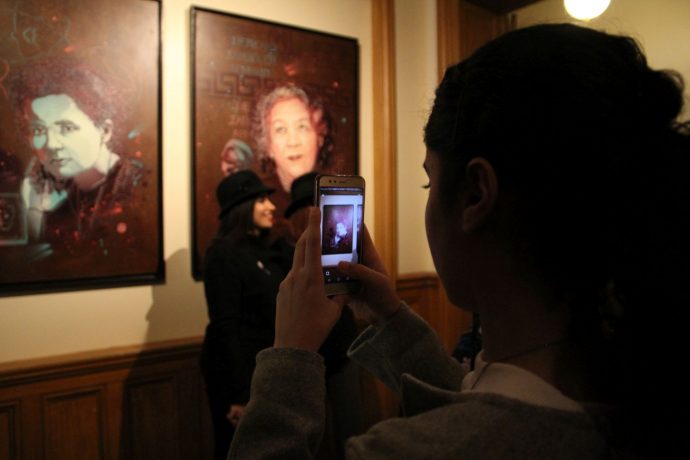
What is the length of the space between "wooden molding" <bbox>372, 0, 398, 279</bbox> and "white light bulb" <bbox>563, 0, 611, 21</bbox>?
2.98 ft

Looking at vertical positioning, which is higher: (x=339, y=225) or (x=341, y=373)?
(x=339, y=225)

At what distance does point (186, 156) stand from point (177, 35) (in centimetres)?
51

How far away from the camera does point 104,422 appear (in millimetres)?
2080

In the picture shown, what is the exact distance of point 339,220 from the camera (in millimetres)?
903

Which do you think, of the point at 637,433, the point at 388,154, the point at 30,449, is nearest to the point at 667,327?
the point at 637,433

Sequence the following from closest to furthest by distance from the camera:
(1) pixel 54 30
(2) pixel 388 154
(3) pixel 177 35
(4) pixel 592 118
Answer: (4) pixel 592 118, (1) pixel 54 30, (3) pixel 177 35, (2) pixel 388 154

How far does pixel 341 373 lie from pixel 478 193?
1.75 meters

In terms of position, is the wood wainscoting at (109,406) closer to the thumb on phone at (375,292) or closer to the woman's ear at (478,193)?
the thumb on phone at (375,292)

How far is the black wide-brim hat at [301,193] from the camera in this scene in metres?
2.35

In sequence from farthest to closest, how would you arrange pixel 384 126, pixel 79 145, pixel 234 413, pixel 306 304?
pixel 384 126, pixel 79 145, pixel 234 413, pixel 306 304

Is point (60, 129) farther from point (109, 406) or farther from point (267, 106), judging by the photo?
point (109, 406)

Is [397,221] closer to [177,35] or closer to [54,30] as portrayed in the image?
[177,35]

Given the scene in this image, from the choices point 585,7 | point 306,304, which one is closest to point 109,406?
point 306,304

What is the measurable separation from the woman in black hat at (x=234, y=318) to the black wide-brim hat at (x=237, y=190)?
0.12m
